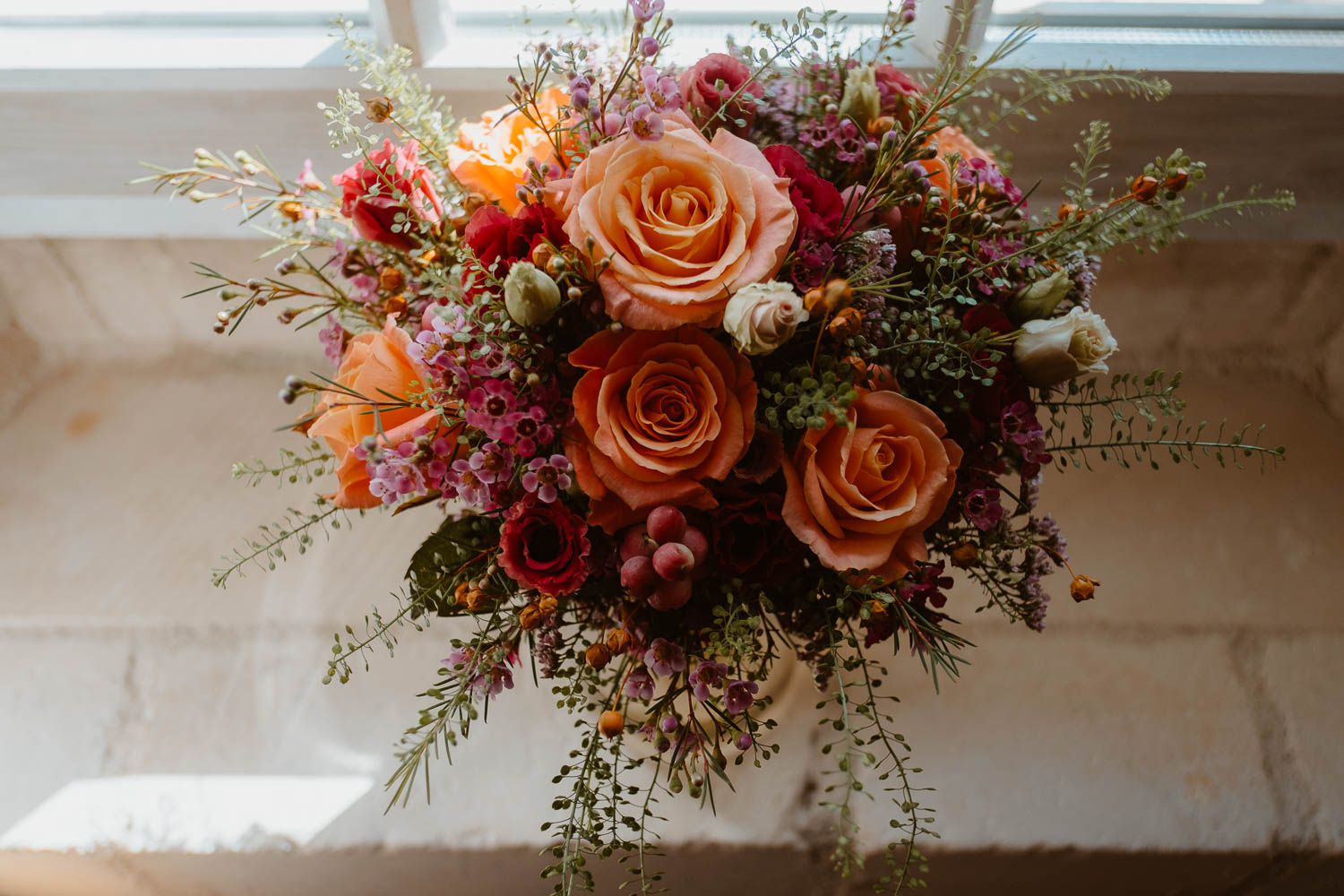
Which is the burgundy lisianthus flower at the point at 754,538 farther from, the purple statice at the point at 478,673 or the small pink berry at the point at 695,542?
the purple statice at the point at 478,673

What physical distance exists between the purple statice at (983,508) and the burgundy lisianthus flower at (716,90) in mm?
298

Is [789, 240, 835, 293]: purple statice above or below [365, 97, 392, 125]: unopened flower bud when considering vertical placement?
below

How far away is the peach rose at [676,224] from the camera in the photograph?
502 mm

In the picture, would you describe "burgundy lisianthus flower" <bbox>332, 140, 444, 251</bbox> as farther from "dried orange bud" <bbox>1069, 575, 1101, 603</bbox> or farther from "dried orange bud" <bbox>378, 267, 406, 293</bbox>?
"dried orange bud" <bbox>1069, 575, 1101, 603</bbox>

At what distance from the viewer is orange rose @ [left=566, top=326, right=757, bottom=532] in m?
0.51

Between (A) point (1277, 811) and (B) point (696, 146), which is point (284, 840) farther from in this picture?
(A) point (1277, 811)

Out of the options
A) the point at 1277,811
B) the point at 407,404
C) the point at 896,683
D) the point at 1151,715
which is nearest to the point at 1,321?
the point at 407,404

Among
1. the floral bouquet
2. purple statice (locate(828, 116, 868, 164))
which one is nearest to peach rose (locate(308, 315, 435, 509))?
the floral bouquet

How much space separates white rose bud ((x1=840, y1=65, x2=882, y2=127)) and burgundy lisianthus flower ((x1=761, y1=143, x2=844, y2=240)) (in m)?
0.08

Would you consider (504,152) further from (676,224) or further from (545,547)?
(545,547)

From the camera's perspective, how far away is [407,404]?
52cm

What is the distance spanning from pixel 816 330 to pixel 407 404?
0.26m

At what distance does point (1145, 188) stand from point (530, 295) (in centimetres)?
42

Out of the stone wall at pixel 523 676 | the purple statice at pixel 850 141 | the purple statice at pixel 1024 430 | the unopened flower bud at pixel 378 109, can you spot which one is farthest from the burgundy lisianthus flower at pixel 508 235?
the stone wall at pixel 523 676
